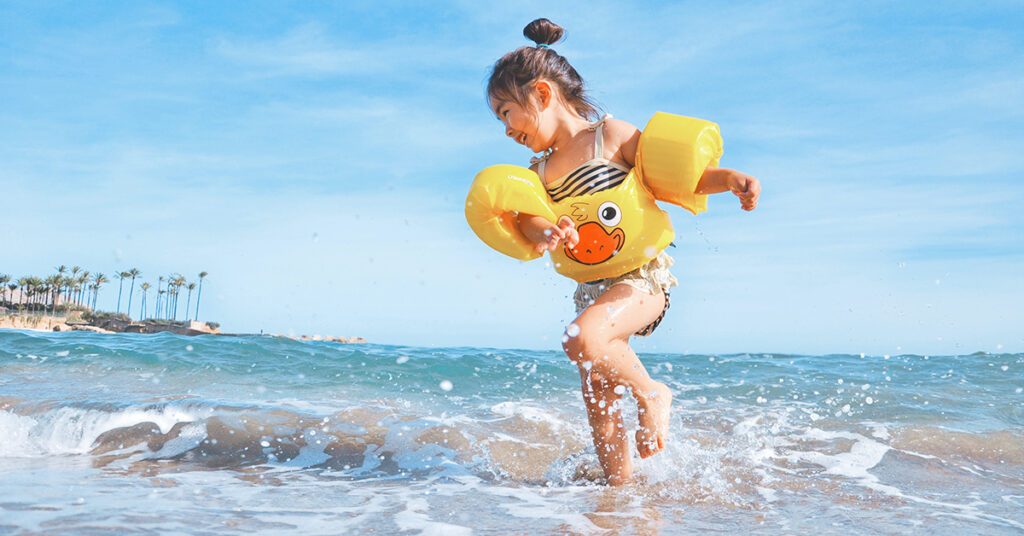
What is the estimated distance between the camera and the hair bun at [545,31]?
13.9 feet

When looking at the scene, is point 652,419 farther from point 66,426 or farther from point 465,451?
point 66,426

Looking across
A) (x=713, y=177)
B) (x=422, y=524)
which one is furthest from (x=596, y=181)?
(x=422, y=524)

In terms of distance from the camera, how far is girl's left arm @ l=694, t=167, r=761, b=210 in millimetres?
3574

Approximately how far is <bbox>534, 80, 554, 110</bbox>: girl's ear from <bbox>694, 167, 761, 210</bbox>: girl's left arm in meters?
0.83

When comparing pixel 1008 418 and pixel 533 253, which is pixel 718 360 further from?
pixel 533 253

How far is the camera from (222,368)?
9039 mm

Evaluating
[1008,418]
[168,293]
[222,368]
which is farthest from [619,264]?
[168,293]

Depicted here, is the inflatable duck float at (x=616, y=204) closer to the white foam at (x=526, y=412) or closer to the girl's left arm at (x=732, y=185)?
the girl's left arm at (x=732, y=185)

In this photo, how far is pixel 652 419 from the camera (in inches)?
156

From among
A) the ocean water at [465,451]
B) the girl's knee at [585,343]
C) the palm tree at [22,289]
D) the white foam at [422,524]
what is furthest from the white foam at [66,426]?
the palm tree at [22,289]

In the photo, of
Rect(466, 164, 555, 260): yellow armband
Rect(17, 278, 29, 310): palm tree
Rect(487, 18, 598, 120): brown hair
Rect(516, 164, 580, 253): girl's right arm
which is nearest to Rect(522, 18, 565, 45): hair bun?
Rect(487, 18, 598, 120): brown hair

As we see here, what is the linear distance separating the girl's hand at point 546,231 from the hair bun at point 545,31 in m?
0.97

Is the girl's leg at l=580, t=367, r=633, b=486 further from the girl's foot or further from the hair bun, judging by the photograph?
the hair bun

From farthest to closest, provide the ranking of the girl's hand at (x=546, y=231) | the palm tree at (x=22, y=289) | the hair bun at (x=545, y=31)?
the palm tree at (x=22, y=289) < the hair bun at (x=545, y=31) < the girl's hand at (x=546, y=231)
